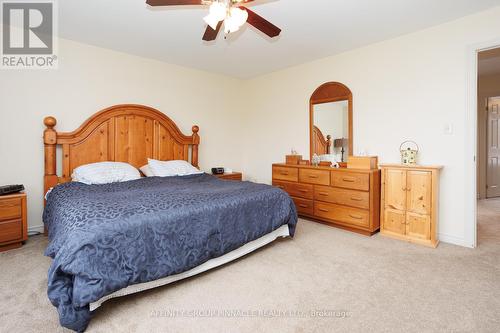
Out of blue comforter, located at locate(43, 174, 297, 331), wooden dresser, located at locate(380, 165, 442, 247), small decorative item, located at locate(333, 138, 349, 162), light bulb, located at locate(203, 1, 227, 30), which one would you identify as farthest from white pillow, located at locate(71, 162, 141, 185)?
wooden dresser, located at locate(380, 165, 442, 247)

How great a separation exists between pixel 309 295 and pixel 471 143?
7.85 ft

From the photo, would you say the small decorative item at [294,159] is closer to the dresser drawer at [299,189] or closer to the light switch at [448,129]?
the dresser drawer at [299,189]

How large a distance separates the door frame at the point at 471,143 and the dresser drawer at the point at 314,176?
1477 mm

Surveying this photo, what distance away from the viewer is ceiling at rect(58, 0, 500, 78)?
8.45 feet

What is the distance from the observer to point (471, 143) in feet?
9.07

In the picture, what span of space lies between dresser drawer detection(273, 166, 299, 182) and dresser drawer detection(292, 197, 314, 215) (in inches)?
12.5

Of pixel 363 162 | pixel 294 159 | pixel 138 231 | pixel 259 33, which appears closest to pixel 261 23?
pixel 259 33

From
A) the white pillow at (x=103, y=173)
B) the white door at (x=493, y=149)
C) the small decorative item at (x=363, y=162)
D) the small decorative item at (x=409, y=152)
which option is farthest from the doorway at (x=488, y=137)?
the white pillow at (x=103, y=173)

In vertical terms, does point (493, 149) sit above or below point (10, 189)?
above

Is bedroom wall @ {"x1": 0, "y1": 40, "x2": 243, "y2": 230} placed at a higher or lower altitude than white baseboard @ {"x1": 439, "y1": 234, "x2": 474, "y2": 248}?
higher

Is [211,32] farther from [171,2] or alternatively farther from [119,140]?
[119,140]

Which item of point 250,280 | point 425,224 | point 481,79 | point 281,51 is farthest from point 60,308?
point 481,79

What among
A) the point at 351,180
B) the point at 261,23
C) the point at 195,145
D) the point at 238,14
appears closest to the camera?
the point at 238,14

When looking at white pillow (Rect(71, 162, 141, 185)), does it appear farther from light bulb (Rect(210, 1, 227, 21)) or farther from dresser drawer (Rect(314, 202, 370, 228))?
dresser drawer (Rect(314, 202, 370, 228))
